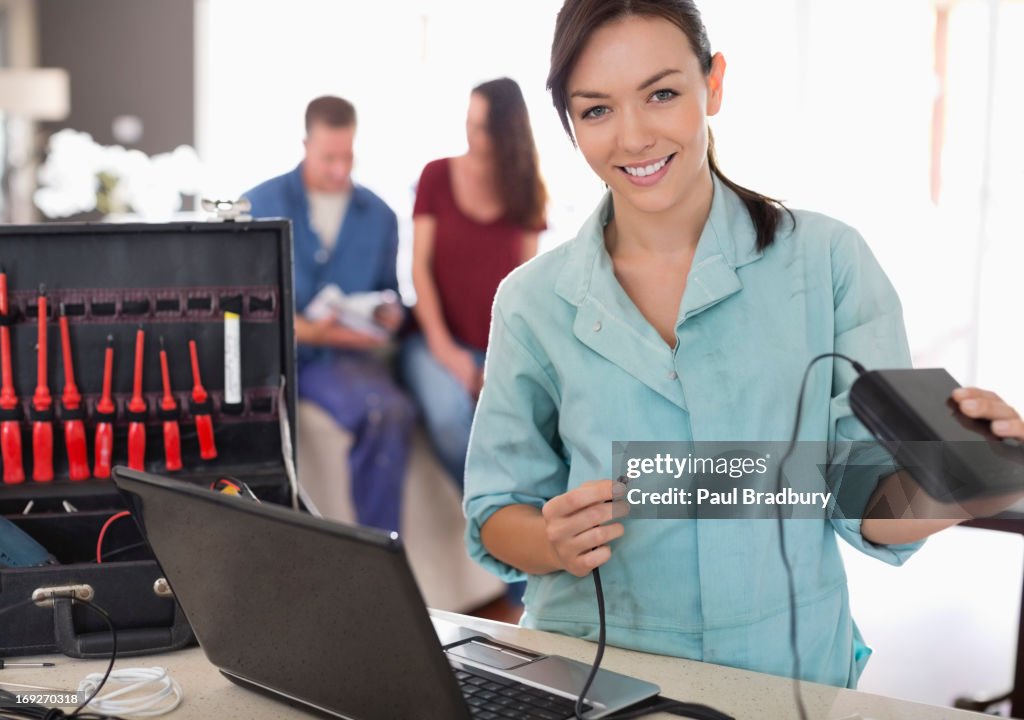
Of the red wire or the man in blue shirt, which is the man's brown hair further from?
the red wire

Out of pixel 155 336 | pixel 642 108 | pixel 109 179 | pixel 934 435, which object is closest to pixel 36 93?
pixel 109 179

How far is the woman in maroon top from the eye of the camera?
2.75 metres

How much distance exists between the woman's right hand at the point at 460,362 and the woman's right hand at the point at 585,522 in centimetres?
176

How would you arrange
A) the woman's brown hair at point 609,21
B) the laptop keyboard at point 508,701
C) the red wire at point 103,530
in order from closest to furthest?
the laptop keyboard at point 508,701, the woman's brown hair at point 609,21, the red wire at point 103,530

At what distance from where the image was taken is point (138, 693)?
1002 mm

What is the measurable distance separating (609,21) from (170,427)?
0.77 metres

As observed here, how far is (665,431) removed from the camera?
3.78 feet

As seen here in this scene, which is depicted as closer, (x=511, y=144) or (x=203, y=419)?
A: (x=203, y=419)

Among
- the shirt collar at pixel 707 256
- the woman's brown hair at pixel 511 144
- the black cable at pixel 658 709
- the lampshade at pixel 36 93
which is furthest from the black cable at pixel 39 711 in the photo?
the lampshade at pixel 36 93

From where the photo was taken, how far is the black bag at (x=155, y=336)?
140 cm

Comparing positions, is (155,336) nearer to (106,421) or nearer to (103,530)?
(106,421)

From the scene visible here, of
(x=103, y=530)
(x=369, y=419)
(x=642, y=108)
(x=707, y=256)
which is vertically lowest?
(x=369, y=419)

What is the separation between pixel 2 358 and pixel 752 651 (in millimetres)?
983

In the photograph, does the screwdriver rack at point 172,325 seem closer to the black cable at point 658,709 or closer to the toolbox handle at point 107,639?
the toolbox handle at point 107,639
